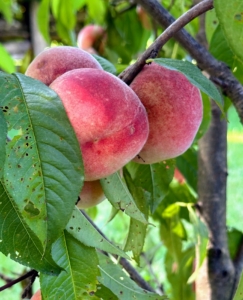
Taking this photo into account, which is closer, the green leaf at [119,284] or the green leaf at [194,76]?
the green leaf at [194,76]

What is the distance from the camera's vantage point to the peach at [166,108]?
61cm

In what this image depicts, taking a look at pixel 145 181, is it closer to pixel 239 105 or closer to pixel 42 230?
pixel 239 105

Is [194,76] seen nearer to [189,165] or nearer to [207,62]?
[207,62]

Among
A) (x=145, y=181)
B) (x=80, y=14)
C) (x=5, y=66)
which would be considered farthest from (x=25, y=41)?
(x=145, y=181)

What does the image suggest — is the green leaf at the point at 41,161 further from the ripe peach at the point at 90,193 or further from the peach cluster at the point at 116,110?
the ripe peach at the point at 90,193

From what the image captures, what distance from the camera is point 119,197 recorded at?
23.1 inches

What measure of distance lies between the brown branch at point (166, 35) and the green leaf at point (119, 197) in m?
0.15

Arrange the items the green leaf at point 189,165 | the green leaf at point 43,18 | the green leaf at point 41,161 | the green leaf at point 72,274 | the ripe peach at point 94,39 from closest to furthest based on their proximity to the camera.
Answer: the green leaf at point 41,161 → the green leaf at point 72,274 → the green leaf at point 189,165 → the green leaf at point 43,18 → the ripe peach at point 94,39

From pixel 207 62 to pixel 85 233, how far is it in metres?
0.37

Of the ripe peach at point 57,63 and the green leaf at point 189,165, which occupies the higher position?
the ripe peach at point 57,63

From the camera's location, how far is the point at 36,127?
456 mm

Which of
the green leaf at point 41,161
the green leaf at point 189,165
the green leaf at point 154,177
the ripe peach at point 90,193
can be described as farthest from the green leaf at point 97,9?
the green leaf at point 41,161

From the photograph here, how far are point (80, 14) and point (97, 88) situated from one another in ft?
5.88

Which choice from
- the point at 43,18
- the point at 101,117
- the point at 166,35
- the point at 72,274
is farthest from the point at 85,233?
the point at 43,18
